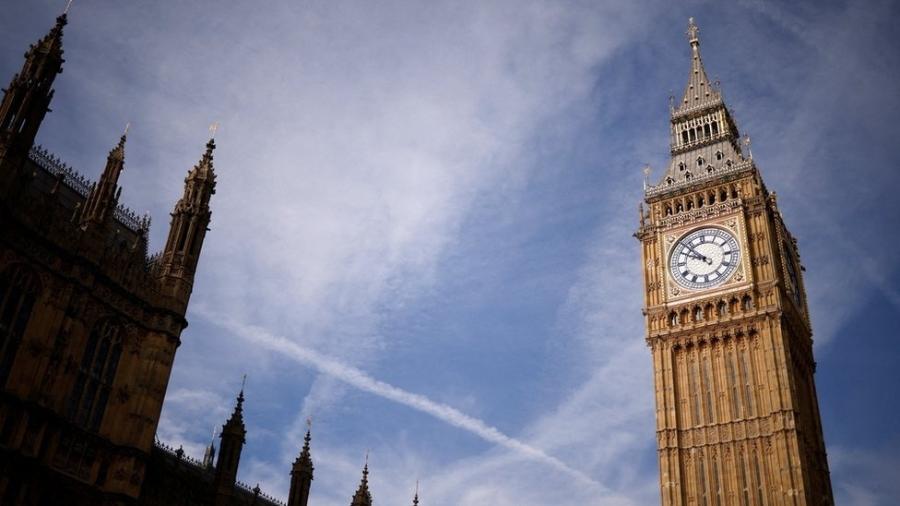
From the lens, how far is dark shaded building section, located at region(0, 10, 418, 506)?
31.3m

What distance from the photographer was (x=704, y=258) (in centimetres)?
6906

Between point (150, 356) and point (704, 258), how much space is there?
46136 mm

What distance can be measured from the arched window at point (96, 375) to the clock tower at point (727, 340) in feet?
131

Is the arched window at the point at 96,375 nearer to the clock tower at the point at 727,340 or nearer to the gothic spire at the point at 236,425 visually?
the gothic spire at the point at 236,425

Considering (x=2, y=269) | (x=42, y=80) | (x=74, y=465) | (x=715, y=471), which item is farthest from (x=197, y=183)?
(x=715, y=471)

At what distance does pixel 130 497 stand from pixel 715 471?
41025 millimetres

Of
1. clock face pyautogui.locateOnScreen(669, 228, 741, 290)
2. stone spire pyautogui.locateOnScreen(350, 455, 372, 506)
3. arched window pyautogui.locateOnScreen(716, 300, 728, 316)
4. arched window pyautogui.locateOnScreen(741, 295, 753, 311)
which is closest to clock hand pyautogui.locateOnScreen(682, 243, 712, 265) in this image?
clock face pyautogui.locateOnScreen(669, 228, 741, 290)

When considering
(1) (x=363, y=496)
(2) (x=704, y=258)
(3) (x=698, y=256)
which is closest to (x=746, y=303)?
(2) (x=704, y=258)

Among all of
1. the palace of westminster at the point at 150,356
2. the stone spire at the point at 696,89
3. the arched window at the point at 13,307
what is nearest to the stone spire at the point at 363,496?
the palace of westminster at the point at 150,356

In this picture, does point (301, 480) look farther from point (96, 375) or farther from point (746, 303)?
point (746, 303)

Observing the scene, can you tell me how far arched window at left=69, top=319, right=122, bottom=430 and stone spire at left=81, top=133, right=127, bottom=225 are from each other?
441 cm

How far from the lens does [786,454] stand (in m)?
57.4

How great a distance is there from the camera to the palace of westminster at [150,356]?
105 feet

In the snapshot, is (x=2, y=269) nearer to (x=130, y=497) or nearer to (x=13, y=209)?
(x=13, y=209)
